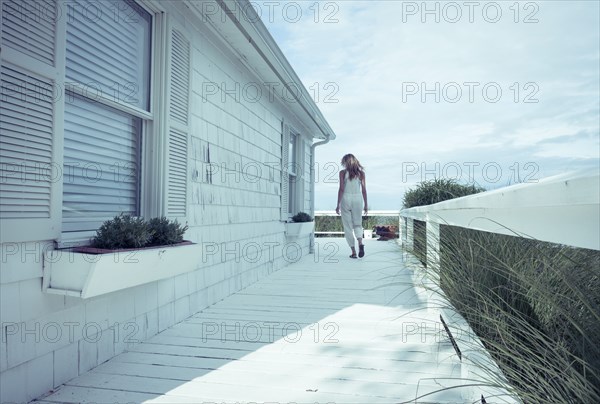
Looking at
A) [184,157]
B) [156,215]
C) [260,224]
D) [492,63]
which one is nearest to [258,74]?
[260,224]

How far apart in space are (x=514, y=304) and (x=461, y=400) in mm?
476

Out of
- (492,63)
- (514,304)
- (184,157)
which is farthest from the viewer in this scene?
(492,63)

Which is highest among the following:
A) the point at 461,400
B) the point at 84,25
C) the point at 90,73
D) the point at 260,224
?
the point at 84,25

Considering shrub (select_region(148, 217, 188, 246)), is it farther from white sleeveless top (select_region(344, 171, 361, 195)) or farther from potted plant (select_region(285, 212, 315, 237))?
white sleeveless top (select_region(344, 171, 361, 195))

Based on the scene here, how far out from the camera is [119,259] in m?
1.92

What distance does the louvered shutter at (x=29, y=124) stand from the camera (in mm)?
1609

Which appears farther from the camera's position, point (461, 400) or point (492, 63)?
point (492, 63)

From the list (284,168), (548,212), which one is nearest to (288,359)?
(548,212)

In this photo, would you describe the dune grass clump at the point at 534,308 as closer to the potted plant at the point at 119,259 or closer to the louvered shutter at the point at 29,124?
the potted plant at the point at 119,259

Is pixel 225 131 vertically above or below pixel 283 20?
below

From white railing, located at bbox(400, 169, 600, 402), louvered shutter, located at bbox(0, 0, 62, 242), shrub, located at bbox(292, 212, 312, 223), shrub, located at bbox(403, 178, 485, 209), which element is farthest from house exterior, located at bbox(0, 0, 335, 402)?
shrub, located at bbox(403, 178, 485, 209)

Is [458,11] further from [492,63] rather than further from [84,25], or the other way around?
[492,63]

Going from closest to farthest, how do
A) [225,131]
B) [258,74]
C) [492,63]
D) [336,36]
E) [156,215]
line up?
[156,215], [225,131], [258,74], [336,36], [492,63]

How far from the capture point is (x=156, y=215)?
269 cm
